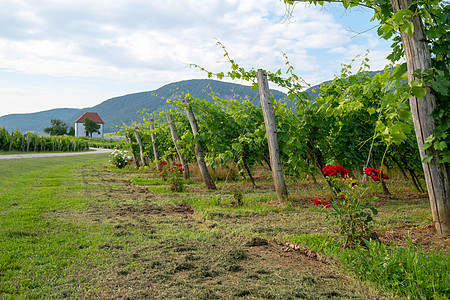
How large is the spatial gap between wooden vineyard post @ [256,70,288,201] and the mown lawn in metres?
0.29

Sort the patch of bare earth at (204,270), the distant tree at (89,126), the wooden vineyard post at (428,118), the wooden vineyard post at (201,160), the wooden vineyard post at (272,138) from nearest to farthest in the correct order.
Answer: the patch of bare earth at (204,270)
the wooden vineyard post at (428,118)
the wooden vineyard post at (272,138)
the wooden vineyard post at (201,160)
the distant tree at (89,126)

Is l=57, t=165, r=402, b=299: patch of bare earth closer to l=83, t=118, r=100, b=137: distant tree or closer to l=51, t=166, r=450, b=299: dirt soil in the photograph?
l=51, t=166, r=450, b=299: dirt soil

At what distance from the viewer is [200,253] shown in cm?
290

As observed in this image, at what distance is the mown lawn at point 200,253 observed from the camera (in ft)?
7.05

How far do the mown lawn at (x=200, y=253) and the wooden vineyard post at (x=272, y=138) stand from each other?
29 centimetres

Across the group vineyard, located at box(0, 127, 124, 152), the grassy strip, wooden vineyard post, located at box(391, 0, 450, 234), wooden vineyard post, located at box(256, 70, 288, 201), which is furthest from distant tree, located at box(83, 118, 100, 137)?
wooden vineyard post, located at box(391, 0, 450, 234)

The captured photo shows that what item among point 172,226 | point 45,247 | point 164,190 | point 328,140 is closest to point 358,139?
point 328,140

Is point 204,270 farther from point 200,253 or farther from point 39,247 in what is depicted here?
point 39,247

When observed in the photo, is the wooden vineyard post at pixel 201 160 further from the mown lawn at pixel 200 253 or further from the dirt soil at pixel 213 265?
the dirt soil at pixel 213 265

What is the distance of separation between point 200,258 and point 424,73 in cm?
270

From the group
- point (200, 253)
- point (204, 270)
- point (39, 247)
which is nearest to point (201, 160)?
point (39, 247)

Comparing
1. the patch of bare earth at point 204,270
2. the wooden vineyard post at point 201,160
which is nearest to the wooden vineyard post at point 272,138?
the patch of bare earth at point 204,270

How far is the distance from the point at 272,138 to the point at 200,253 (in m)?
2.99

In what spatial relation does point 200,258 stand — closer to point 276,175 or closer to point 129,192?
point 276,175
